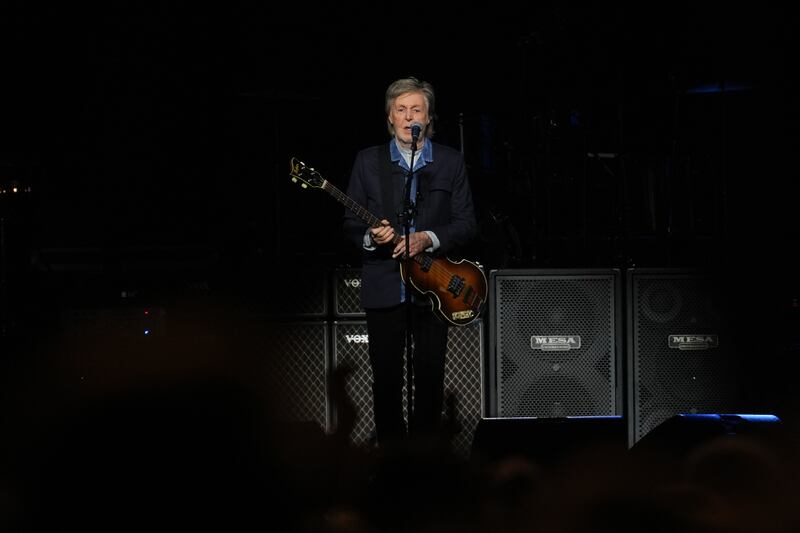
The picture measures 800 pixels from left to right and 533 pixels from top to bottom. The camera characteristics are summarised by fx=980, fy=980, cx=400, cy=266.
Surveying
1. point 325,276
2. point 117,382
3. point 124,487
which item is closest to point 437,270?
point 325,276

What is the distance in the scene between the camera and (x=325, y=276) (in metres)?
5.09

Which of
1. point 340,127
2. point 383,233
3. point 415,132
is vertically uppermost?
point 340,127

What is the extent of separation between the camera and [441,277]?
4234mm

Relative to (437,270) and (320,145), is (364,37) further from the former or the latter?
(437,270)

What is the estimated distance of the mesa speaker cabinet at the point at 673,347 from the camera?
491 centimetres

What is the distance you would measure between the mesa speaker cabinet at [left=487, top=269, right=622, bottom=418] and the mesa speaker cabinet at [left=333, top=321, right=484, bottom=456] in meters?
0.12

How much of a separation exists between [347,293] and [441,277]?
0.98 meters

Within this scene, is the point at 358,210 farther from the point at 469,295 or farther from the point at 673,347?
the point at 673,347

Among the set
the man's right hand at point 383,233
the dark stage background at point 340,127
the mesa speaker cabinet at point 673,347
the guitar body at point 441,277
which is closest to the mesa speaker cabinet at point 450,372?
the guitar body at point 441,277

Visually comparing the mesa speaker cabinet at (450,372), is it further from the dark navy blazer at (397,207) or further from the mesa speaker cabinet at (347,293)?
the dark navy blazer at (397,207)

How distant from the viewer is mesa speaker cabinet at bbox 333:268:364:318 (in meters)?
5.07

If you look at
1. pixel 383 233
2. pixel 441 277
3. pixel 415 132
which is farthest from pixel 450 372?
pixel 415 132

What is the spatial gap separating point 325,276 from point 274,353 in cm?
48

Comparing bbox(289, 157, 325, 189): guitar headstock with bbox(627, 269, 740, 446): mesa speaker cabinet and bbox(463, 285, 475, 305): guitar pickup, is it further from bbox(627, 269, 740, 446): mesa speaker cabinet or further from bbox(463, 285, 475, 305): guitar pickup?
bbox(627, 269, 740, 446): mesa speaker cabinet
